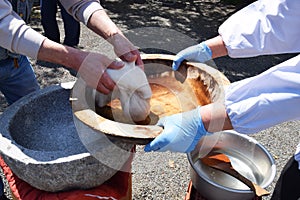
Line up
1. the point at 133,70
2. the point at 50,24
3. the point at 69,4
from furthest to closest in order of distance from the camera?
the point at 50,24
the point at 69,4
the point at 133,70

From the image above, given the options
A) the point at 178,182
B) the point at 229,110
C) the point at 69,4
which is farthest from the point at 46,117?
the point at 178,182

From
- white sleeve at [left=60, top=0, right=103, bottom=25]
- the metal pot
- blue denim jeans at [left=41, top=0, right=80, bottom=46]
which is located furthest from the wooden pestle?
blue denim jeans at [left=41, top=0, right=80, bottom=46]

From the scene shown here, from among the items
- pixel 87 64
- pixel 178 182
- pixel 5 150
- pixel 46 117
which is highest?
pixel 87 64

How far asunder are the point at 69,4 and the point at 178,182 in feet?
4.03

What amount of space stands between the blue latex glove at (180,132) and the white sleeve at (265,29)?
1.23 ft

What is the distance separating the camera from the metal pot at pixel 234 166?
160cm

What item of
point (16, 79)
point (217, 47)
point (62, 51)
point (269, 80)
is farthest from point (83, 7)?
point (269, 80)

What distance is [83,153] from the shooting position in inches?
52.5

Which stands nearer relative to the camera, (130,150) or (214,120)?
(214,120)

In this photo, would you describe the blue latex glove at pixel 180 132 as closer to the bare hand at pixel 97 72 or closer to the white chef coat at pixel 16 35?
the bare hand at pixel 97 72

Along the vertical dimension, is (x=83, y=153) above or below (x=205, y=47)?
below

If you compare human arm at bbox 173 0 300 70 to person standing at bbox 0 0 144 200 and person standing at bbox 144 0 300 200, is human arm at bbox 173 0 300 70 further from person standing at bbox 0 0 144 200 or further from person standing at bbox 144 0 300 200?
person standing at bbox 0 0 144 200

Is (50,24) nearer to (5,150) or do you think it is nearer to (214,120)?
(5,150)

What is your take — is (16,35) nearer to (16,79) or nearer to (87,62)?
(87,62)
